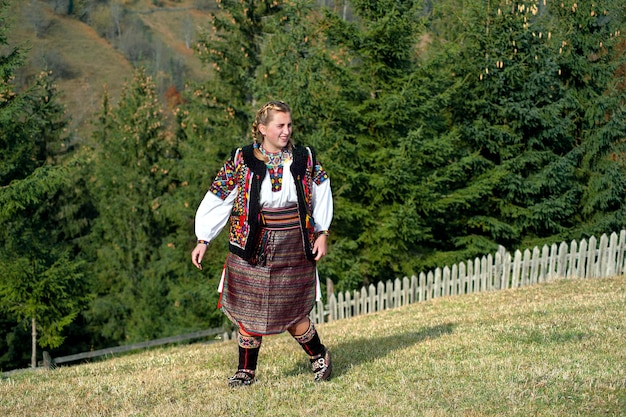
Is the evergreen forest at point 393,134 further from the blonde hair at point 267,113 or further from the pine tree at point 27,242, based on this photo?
the blonde hair at point 267,113

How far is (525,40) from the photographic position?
19.7 meters

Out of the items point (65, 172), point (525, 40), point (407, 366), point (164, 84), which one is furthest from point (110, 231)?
point (164, 84)

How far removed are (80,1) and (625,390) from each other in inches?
5057

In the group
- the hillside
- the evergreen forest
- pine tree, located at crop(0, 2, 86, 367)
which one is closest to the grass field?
the evergreen forest

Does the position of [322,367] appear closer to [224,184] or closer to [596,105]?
[224,184]

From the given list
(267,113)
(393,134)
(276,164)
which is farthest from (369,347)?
(393,134)

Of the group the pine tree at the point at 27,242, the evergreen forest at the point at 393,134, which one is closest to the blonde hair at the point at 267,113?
the evergreen forest at the point at 393,134

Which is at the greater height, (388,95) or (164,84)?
(388,95)

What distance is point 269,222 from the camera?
18.3ft

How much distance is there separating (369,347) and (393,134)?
1117 centimetres

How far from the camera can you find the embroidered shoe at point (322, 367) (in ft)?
19.3

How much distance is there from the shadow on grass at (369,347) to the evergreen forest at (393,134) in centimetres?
805

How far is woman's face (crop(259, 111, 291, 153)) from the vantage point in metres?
5.55

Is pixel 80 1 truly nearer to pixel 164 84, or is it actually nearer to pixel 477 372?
pixel 164 84
